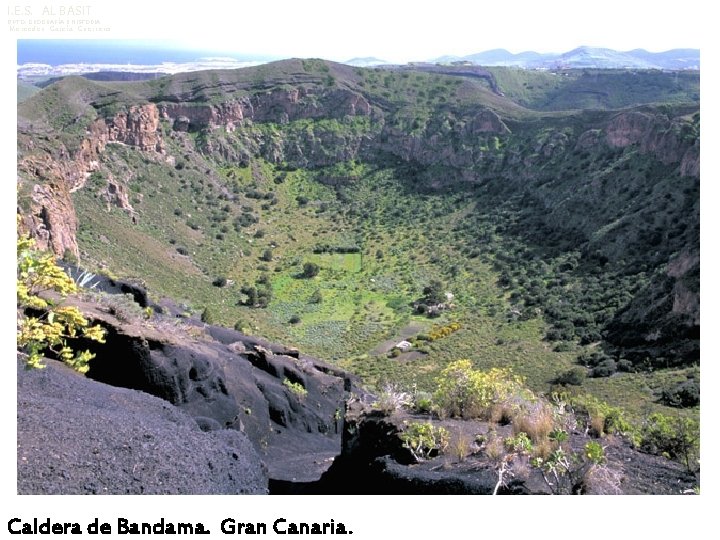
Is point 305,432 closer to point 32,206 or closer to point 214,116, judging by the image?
point 32,206

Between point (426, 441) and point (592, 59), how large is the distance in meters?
162

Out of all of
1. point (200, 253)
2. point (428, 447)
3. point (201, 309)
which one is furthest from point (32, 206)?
point (428, 447)

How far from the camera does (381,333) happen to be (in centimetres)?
3469

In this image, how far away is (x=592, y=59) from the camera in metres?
152

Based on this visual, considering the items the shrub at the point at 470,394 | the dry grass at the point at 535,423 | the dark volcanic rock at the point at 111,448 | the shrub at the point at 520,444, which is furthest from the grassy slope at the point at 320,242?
the dark volcanic rock at the point at 111,448

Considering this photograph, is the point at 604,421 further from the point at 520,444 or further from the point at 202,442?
the point at 202,442

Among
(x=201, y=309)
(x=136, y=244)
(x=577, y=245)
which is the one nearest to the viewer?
(x=201, y=309)

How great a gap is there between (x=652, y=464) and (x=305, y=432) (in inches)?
373

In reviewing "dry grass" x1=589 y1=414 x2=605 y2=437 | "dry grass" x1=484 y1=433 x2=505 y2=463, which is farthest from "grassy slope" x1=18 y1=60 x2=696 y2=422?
"dry grass" x1=484 y1=433 x2=505 y2=463

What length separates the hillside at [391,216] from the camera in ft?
96.1

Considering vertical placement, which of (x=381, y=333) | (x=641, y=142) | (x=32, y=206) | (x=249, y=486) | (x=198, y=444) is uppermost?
(x=641, y=142)

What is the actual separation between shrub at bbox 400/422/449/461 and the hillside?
10.4 metres

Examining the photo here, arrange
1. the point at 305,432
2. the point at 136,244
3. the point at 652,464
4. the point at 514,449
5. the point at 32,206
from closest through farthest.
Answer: the point at 514,449 → the point at 652,464 → the point at 305,432 → the point at 32,206 → the point at 136,244

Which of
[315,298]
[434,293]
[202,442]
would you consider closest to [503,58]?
[434,293]
